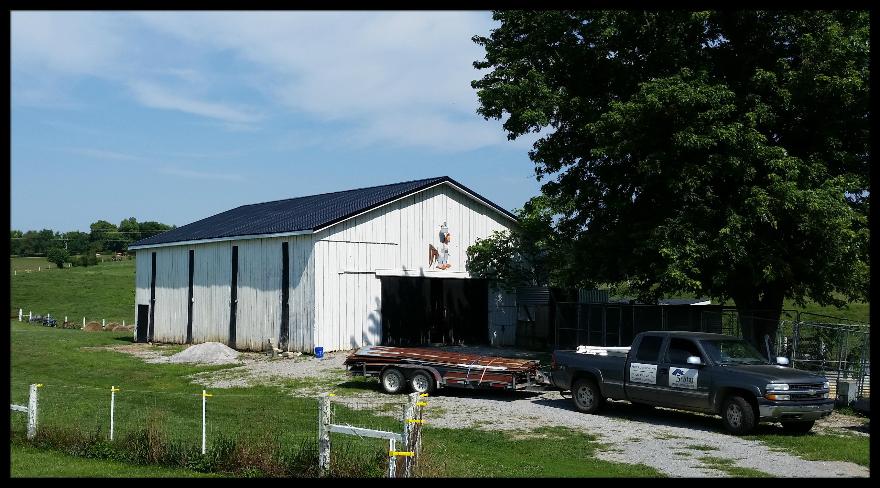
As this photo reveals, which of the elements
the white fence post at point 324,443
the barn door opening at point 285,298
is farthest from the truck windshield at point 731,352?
the barn door opening at point 285,298

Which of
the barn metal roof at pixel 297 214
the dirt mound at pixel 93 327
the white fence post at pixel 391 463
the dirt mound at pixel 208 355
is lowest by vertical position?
the dirt mound at pixel 93 327

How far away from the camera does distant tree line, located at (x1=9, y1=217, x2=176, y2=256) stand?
119438mm

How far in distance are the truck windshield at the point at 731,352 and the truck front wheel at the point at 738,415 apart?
36.3 inches

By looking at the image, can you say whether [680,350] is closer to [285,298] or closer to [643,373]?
[643,373]

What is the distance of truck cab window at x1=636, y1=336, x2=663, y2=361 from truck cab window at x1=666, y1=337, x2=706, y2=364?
29cm

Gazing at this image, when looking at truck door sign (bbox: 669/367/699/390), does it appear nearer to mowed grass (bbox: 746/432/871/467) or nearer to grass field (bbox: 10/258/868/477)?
mowed grass (bbox: 746/432/871/467)

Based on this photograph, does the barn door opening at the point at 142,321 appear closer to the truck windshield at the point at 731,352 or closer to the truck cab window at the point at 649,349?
the truck cab window at the point at 649,349

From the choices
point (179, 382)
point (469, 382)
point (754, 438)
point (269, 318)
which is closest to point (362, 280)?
point (269, 318)

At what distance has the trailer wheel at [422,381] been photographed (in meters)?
21.7

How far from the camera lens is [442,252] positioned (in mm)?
36750

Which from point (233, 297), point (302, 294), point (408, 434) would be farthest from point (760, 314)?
point (233, 297)

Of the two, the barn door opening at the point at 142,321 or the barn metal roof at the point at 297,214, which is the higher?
the barn metal roof at the point at 297,214

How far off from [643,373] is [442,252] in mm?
19286

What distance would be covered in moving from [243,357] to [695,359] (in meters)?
20.2
